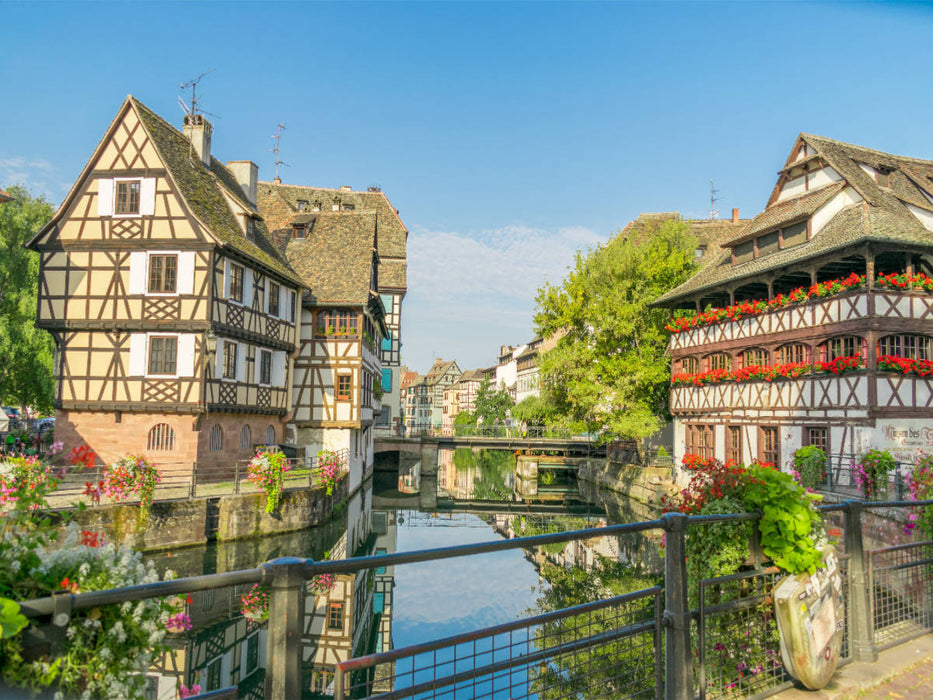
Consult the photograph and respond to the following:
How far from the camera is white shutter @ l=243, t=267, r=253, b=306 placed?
2536cm

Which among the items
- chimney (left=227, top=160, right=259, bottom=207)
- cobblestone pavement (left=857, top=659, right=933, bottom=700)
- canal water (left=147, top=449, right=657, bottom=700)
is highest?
chimney (left=227, top=160, right=259, bottom=207)

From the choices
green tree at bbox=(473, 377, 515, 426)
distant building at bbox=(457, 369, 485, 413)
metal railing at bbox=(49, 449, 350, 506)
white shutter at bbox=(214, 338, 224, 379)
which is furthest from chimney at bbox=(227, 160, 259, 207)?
distant building at bbox=(457, 369, 485, 413)

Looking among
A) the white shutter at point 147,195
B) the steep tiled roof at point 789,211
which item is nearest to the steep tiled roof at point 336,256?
the white shutter at point 147,195

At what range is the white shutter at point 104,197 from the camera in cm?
2339

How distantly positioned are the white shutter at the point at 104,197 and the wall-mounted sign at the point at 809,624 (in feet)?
80.0

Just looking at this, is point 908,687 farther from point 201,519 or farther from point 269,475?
point 269,475

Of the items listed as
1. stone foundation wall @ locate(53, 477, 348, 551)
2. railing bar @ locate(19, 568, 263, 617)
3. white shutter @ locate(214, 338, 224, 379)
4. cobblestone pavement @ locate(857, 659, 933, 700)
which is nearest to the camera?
railing bar @ locate(19, 568, 263, 617)

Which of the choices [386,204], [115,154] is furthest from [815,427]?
[386,204]

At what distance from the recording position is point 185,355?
74.1 ft

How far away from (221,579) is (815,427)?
934 inches

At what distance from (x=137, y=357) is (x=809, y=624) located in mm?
22402

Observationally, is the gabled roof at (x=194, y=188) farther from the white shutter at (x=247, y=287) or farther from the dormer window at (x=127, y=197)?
the dormer window at (x=127, y=197)

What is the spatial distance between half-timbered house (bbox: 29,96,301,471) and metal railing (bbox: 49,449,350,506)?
0.41 metres

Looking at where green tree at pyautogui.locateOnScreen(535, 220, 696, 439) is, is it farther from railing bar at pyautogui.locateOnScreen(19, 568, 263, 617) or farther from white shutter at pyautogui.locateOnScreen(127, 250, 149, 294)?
railing bar at pyautogui.locateOnScreen(19, 568, 263, 617)
